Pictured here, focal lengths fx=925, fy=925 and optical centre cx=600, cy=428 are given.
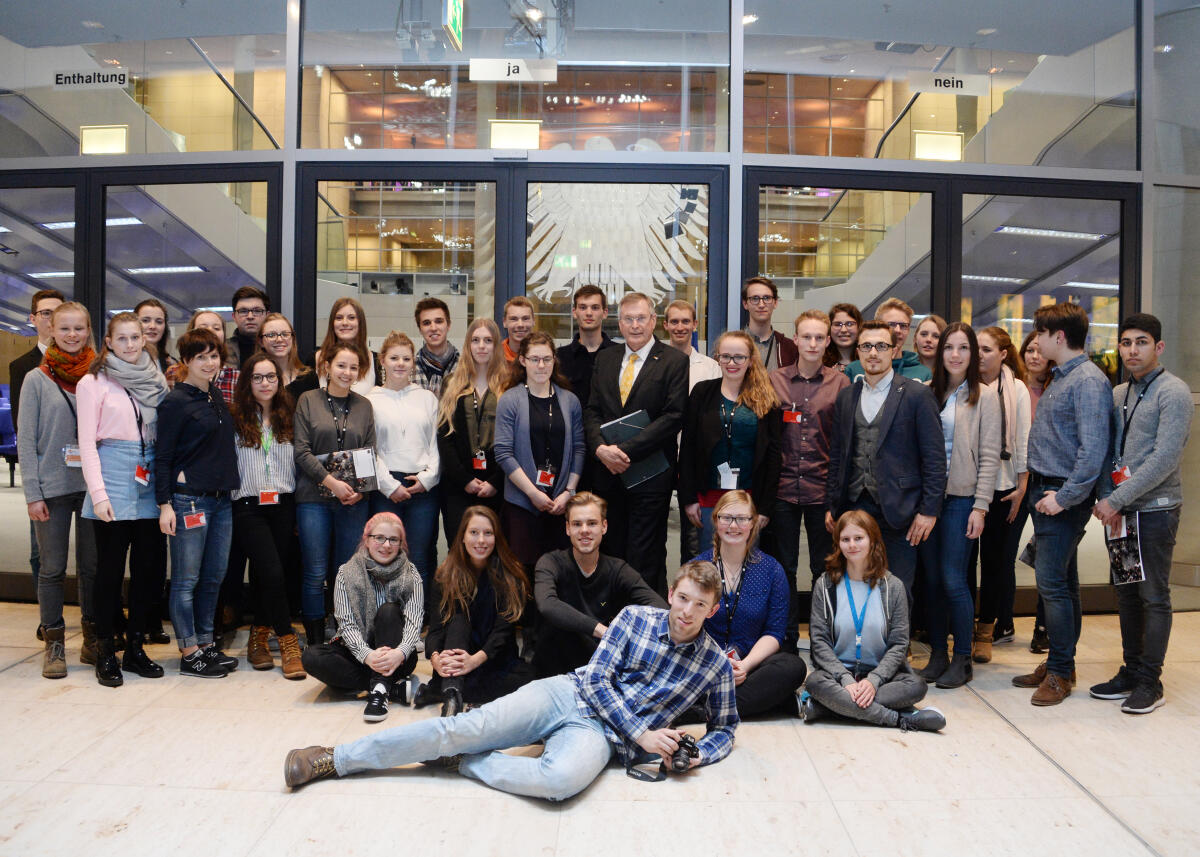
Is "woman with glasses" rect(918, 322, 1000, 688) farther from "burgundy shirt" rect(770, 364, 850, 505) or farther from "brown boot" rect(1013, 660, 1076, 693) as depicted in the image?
"burgundy shirt" rect(770, 364, 850, 505)

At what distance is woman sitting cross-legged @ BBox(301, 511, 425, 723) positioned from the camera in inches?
145

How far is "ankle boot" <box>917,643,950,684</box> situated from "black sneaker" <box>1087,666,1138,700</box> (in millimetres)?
591

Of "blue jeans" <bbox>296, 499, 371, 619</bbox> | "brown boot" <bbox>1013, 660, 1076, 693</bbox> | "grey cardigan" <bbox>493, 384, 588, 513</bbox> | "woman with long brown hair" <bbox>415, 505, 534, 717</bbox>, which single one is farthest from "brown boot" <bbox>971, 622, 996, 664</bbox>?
"blue jeans" <bbox>296, 499, 371, 619</bbox>

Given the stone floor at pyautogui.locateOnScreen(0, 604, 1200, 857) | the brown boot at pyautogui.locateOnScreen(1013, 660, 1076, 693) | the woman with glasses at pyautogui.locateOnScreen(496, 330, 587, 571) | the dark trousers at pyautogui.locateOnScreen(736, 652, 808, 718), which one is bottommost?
the stone floor at pyautogui.locateOnScreen(0, 604, 1200, 857)

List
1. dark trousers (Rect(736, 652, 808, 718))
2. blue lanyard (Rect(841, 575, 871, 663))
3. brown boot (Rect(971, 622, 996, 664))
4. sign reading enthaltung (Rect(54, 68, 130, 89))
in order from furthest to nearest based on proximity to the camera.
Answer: sign reading enthaltung (Rect(54, 68, 130, 89)), brown boot (Rect(971, 622, 996, 664)), blue lanyard (Rect(841, 575, 871, 663)), dark trousers (Rect(736, 652, 808, 718))

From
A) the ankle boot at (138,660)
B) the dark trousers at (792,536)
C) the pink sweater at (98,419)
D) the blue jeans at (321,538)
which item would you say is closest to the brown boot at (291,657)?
the blue jeans at (321,538)

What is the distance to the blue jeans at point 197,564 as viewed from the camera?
4008 mm

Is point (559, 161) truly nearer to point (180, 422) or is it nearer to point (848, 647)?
point (180, 422)

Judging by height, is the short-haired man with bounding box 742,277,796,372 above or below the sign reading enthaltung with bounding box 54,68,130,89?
below

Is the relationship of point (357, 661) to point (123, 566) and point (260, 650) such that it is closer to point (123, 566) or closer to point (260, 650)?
point (260, 650)

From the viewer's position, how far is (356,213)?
509 centimetres

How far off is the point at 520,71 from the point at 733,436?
246 centimetres

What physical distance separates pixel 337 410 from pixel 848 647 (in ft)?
8.08

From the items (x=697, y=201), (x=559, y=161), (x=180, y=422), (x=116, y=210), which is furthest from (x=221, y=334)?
(x=697, y=201)
